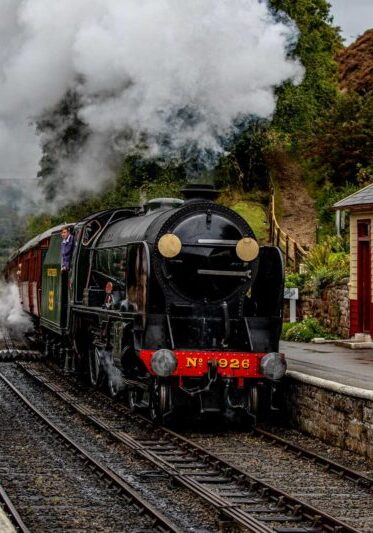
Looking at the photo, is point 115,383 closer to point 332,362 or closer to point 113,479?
point 332,362

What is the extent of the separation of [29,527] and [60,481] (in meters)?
1.79

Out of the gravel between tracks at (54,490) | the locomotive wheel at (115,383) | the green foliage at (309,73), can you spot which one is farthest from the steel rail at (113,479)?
the green foliage at (309,73)

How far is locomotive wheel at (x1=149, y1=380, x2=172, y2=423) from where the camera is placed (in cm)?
1281

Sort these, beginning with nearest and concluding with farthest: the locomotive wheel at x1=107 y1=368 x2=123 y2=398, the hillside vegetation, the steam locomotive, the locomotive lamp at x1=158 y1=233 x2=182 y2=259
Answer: the steam locomotive → the locomotive lamp at x1=158 y1=233 x2=182 y2=259 → the locomotive wheel at x1=107 y1=368 x2=123 y2=398 → the hillside vegetation

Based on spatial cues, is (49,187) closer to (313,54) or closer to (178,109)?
(178,109)

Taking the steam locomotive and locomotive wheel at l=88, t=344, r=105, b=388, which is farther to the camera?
locomotive wheel at l=88, t=344, r=105, b=388

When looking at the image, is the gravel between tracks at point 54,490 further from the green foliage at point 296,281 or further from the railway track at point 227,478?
the green foliage at point 296,281

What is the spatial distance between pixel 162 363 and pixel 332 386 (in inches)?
81.3

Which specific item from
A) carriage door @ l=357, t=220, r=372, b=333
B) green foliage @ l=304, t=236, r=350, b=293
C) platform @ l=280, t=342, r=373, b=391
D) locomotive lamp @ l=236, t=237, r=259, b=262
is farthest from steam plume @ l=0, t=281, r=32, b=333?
locomotive lamp @ l=236, t=237, r=259, b=262

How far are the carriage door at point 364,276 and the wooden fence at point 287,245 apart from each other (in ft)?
22.5

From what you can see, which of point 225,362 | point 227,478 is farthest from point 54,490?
point 225,362

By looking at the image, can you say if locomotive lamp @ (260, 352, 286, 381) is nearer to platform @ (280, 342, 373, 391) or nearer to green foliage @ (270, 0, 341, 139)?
platform @ (280, 342, 373, 391)

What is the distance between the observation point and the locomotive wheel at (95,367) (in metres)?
16.0

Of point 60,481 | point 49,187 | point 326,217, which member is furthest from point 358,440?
point 326,217
